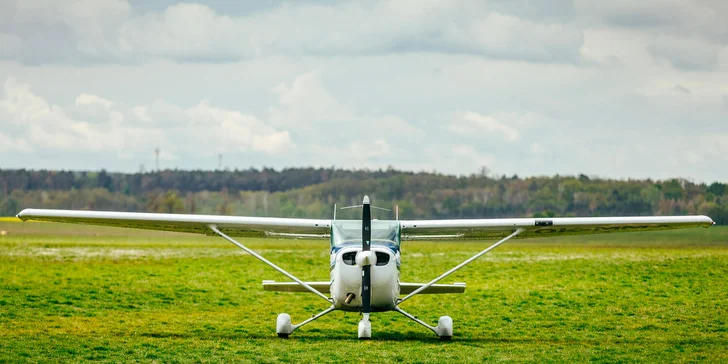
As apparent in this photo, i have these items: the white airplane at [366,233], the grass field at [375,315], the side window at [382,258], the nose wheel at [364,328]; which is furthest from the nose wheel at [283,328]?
the side window at [382,258]

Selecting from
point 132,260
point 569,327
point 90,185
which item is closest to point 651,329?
point 569,327

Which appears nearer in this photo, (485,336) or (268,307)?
(485,336)

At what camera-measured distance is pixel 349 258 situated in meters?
13.0

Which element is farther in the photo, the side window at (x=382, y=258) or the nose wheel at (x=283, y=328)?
the nose wheel at (x=283, y=328)

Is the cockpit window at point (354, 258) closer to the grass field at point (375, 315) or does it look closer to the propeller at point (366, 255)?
the propeller at point (366, 255)

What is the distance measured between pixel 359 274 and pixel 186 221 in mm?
3382

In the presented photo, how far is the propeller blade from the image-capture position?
1255cm

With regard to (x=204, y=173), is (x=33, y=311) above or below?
below

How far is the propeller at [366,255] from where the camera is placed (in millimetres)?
12524

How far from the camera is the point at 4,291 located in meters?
21.9

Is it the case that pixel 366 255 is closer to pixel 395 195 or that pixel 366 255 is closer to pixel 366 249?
pixel 366 249

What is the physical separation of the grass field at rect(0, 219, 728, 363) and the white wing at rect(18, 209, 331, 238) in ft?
5.70

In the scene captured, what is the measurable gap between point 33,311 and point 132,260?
17.0 m

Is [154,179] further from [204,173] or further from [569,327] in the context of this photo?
[569,327]
